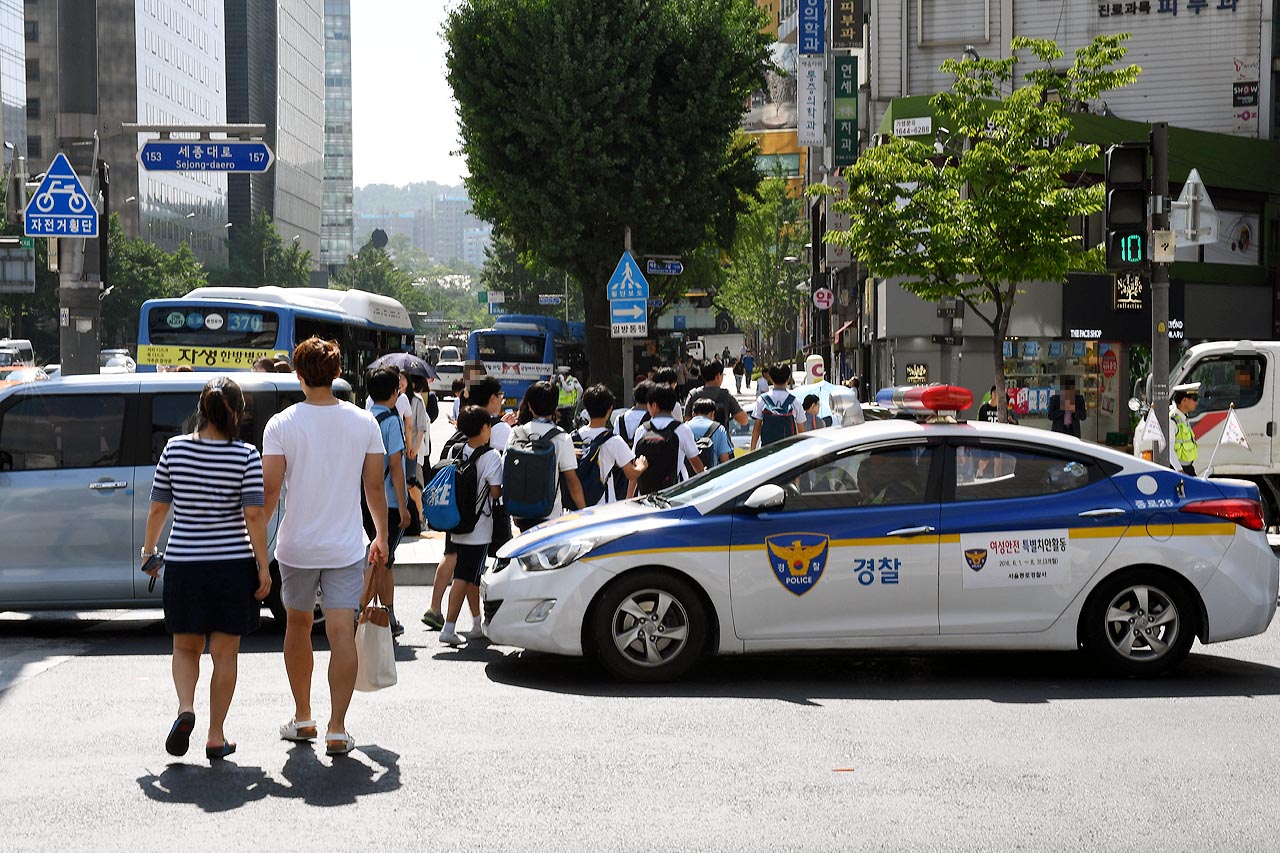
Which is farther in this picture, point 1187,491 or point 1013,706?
point 1187,491

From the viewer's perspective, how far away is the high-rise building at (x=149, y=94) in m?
98.7

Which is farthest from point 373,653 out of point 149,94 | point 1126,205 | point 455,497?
point 149,94

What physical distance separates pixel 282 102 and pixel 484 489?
14403 cm

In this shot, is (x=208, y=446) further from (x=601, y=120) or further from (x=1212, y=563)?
(x=601, y=120)

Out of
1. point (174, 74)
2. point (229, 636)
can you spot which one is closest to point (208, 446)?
point (229, 636)

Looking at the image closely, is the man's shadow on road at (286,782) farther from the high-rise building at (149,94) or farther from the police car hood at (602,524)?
the high-rise building at (149,94)

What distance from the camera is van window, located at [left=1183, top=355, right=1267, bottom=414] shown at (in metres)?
16.4

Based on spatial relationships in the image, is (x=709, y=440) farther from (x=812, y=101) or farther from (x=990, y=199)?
(x=812, y=101)

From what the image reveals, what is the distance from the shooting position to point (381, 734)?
7.11 m

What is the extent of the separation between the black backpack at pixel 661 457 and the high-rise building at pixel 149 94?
76833 mm

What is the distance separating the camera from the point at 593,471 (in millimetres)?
10961

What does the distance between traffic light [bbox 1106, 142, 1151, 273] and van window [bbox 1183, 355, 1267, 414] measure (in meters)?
2.85

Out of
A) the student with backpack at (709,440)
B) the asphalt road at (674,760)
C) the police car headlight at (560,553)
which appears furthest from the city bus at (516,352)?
the police car headlight at (560,553)

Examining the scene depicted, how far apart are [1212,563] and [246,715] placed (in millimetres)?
5169
